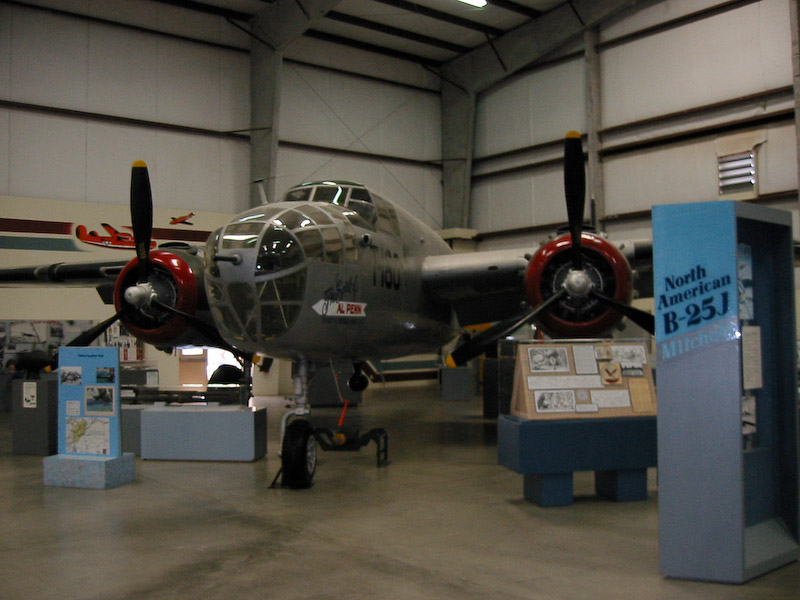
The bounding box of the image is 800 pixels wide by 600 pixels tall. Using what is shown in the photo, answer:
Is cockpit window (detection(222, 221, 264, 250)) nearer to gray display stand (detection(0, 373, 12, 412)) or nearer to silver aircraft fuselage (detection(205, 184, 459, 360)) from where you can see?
silver aircraft fuselage (detection(205, 184, 459, 360))

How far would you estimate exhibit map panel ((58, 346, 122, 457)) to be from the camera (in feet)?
26.7

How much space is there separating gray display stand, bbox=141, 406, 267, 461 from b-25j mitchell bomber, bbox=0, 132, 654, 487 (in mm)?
988

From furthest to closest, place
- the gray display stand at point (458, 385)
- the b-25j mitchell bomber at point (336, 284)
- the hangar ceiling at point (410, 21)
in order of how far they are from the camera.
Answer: the hangar ceiling at point (410, 21), the gray display stand at point (458, 385), the b-25j mitchell bomber at point (336, 284)

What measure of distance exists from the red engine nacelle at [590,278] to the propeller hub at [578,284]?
0.22 m

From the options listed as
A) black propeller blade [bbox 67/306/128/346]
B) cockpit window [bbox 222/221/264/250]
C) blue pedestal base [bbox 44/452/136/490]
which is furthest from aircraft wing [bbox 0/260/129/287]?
cockpit window [bbox 222/221/264/250]

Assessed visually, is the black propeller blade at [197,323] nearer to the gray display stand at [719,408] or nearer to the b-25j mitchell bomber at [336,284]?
the b-25j mitchell bomber at [336,284]

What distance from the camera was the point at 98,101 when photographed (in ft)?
61.7

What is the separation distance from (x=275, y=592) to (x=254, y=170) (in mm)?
17511

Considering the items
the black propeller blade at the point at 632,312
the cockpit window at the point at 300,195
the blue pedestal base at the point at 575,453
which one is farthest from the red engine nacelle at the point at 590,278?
the cockpit window at the point at 300,195

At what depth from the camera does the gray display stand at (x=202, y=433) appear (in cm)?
972

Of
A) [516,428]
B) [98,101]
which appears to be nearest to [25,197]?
[98,101]

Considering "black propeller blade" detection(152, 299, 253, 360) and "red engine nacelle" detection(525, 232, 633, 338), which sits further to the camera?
"black propeller blade" detection(152, 299, 253, 360)

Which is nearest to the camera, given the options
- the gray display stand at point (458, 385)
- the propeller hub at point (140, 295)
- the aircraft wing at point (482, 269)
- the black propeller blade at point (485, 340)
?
the black propeller blade at point (485, 340)

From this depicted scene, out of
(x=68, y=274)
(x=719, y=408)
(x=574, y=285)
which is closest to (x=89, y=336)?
(x=68, y=274)
